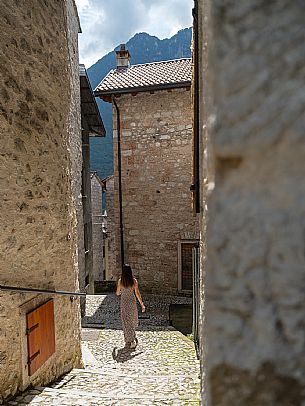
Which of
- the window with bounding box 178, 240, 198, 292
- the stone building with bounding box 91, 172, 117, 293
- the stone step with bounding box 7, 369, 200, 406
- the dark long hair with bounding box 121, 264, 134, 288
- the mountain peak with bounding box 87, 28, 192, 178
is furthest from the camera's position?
the mountain peak with bounding box 87, 28, 192, 178

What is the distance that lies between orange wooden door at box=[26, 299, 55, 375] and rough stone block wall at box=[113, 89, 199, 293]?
598 cm

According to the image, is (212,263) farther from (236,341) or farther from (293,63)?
(293,63)

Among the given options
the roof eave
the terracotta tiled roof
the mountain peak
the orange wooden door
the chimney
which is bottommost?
the orange wooden door

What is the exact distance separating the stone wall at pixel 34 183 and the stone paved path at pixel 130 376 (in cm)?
29

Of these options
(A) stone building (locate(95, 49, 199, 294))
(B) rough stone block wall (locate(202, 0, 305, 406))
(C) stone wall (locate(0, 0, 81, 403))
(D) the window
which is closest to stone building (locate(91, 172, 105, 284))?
(A) stone building (locate(95, 49, 199, 294))

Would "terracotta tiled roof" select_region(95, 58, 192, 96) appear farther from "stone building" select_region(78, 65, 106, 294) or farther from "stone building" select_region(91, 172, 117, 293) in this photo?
"stone building" select_region(91, 172, 117, 293)

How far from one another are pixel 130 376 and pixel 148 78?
809 centimetres

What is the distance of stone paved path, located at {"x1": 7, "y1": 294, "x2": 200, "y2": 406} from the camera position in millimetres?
2855

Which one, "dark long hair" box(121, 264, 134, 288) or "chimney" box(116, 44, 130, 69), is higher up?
"chimney" box(116, 44, 130, 69)

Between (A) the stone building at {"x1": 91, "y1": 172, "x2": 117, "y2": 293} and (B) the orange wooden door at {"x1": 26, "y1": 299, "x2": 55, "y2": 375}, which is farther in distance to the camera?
(A) the stone building at {"x1": 91, "y1": 172, "x2": 117, "y2": 293}

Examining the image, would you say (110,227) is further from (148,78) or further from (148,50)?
(148,50)

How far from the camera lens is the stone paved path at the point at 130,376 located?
2855 mm

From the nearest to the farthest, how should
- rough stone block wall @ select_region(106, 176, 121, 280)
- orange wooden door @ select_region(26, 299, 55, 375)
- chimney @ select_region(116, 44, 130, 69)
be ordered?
orange wooden door @ select_region(26, 299, 55, 375) < rough stone block wall @ select_region(106, 176, 121, 280) < chimney @ select_region(116, 44, 130, 69)

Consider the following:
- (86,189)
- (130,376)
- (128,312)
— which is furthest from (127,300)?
(86,189)
